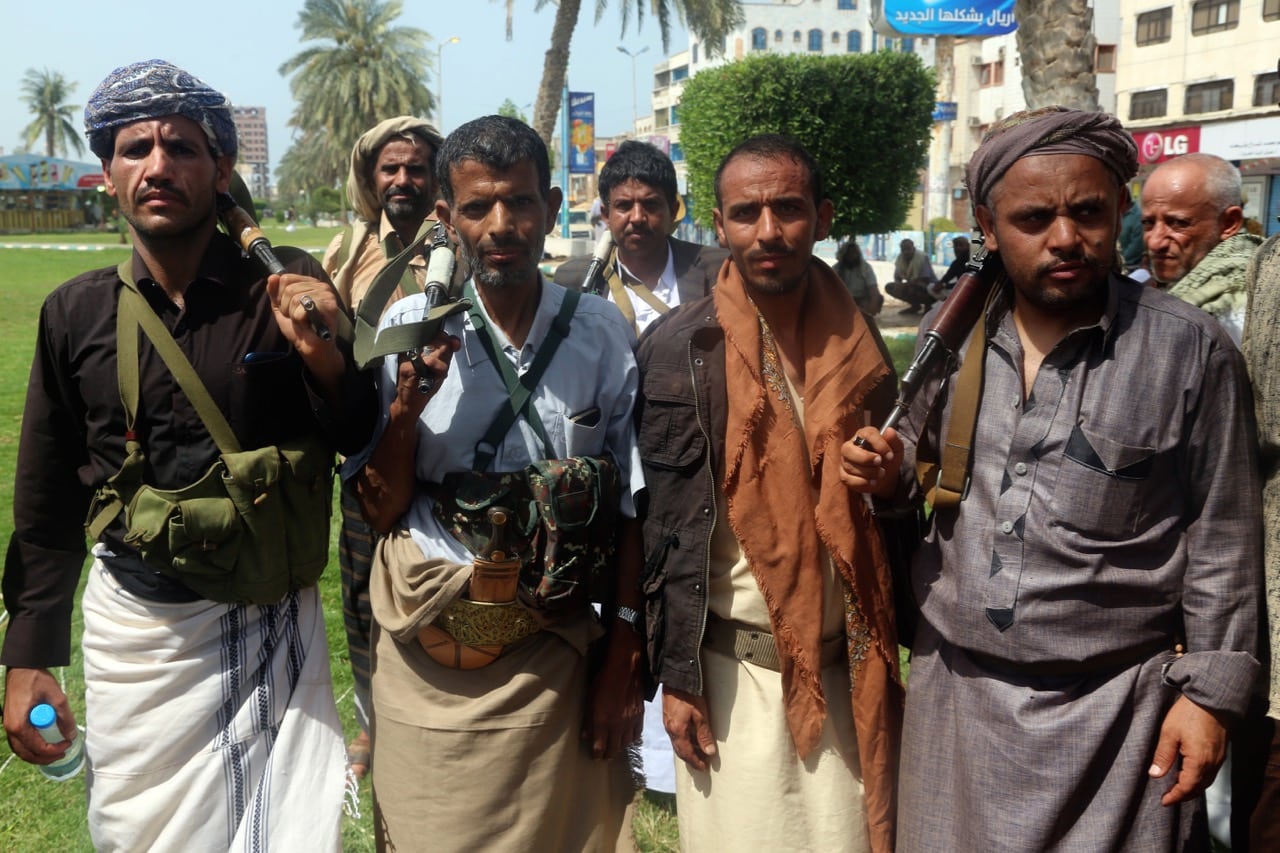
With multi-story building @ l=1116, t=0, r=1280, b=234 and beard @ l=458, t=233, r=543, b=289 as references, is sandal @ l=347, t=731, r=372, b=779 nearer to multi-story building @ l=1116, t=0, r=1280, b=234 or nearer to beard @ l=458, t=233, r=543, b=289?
beard @ l=458, t=233, r=543, b=289

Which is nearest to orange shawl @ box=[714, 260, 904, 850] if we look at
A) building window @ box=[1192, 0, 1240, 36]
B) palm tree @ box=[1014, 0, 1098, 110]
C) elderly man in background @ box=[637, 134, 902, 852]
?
elderly man in background @ box=[637, 134, 902, 852]

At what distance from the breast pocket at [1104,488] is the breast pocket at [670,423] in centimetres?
83

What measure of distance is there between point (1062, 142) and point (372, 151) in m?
2.91

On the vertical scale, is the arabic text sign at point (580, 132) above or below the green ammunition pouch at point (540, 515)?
above

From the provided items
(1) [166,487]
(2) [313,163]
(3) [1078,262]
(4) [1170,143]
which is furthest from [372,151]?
(2) [313,163]

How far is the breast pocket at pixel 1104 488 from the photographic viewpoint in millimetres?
2334

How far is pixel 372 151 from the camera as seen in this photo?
4508mm

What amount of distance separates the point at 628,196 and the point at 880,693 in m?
2.84

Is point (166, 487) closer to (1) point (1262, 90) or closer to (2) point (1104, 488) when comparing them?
(2) point (1104, 488)

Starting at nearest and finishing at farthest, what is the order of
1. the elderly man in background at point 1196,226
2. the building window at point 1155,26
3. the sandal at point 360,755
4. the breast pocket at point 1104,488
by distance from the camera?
the breast pocket at point 1104,488 → the elderly man in background at point 1196,226 → the sandal at point 360,755 → the building window at point 1155,26

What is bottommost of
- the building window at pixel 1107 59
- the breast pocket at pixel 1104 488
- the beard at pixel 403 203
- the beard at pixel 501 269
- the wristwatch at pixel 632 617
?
the wristwatch at pixel 632 617

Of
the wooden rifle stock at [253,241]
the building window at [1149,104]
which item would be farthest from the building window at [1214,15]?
the wooden rifle stock at [253,241]

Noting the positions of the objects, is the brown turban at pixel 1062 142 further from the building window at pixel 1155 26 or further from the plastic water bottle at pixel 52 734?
the building window at pixel 1155 26

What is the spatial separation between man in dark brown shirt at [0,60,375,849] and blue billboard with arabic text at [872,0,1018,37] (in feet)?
30.1
